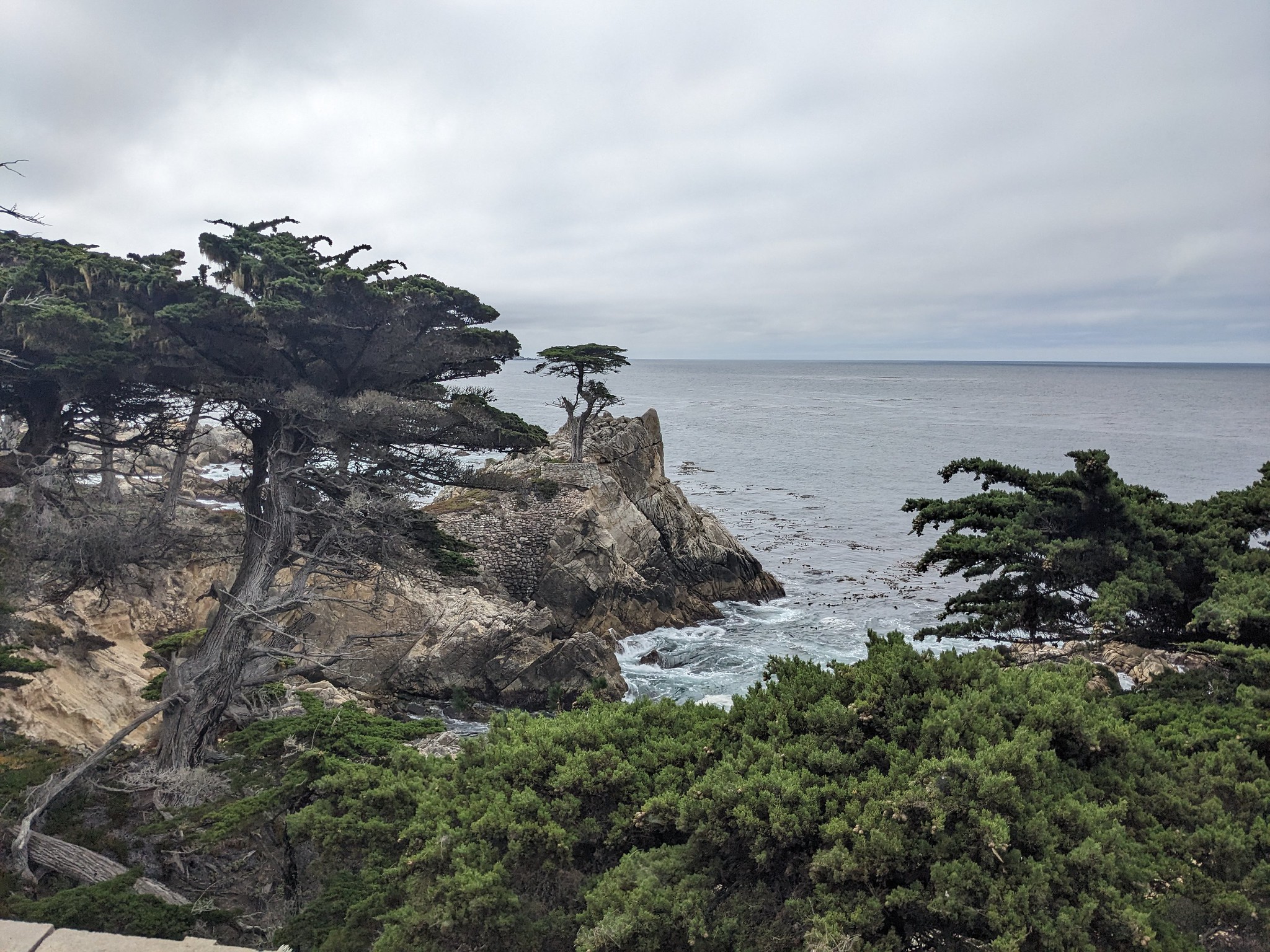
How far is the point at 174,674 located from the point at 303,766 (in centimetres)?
342

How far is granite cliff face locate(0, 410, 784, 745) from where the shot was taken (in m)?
12.8

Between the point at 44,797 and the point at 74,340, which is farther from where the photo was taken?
the point at 74,340

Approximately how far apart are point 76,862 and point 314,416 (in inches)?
222

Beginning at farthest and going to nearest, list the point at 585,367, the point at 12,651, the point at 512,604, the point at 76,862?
the point at 585,367
the point at 512,604
the point at 12,651
the point at 76,862

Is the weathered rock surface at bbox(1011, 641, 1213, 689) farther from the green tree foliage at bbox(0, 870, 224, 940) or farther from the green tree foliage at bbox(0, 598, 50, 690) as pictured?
the green tree foliage at bbox(0, 598, 50, 690)

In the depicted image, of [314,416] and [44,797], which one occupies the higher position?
[314,416]

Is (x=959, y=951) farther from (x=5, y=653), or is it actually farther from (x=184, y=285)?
(x=184, y=285)

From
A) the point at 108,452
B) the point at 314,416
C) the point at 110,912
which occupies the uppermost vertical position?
the point at 314,416

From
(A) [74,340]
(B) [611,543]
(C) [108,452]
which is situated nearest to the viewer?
(A) [74,340]

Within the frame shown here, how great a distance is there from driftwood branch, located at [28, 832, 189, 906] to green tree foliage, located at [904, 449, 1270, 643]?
9.04 meters

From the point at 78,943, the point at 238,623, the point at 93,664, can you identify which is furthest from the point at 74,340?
the point at 78,943

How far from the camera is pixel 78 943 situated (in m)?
4.24

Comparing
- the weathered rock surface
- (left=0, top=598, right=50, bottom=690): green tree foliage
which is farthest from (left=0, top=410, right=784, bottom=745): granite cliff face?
the weathered rock surface

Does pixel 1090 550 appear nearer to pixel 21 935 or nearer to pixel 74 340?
pixel 21 935
